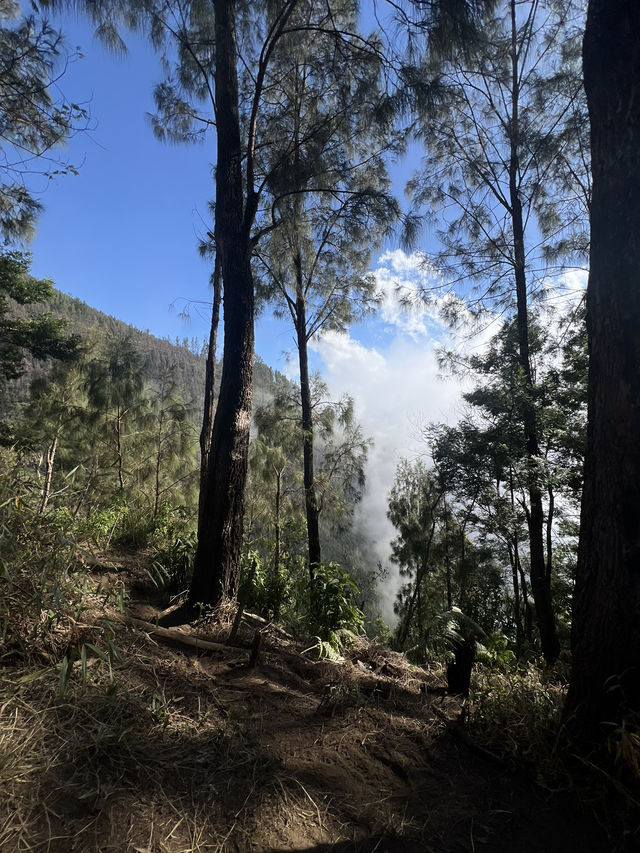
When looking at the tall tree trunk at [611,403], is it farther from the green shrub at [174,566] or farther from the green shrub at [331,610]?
the green shrub at [174,566]

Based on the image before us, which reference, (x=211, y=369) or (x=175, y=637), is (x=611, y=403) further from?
(x=211, y=369)

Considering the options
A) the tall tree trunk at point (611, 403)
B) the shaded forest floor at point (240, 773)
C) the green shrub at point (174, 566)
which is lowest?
the shaded forest floor at point (240, 773)

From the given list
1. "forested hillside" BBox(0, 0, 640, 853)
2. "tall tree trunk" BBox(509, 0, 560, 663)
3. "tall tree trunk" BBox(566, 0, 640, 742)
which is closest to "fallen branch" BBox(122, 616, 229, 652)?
"forested hillside" BBox(0, 0, 640, 853)

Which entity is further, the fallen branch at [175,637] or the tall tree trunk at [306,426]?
the tall tree trunk at [306,426]

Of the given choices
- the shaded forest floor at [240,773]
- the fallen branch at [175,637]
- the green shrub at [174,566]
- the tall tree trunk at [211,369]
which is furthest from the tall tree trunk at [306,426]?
the shaded forest floor at [240,773]

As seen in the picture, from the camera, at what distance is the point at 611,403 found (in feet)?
5.90

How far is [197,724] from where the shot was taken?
1707 millimetres

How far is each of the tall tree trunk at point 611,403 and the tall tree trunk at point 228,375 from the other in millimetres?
2413

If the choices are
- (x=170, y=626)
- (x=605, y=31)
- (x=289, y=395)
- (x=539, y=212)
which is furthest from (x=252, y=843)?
(x=539, y=212)

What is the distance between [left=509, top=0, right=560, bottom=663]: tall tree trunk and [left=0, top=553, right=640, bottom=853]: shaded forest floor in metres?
4.59

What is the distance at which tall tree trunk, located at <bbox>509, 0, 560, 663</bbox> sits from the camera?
632 centimetres

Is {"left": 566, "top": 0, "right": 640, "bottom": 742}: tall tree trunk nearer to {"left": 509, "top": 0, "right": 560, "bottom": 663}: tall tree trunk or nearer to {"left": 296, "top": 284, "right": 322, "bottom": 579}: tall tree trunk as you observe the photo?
{"left": 509, "top": 0, "right": 560, "bottom": 663}: tall tree trunk

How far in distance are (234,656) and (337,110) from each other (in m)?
5.28

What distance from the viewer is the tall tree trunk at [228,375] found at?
3.26m
